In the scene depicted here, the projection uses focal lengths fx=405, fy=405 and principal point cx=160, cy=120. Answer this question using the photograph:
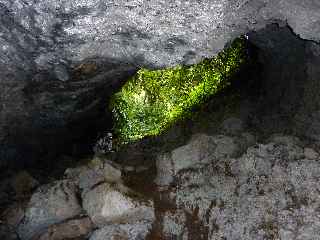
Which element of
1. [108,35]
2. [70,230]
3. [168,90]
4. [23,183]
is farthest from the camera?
[168,90]

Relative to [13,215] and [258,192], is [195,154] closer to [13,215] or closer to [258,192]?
[258,192]

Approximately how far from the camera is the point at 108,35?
1.98 m

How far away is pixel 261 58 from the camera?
317 centimetres

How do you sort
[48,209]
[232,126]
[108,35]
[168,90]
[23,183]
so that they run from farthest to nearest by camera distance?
[168,90], [23,183], [232,126], [48,209], [108,35]

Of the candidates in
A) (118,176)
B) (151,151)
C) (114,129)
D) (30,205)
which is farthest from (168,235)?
(114,129)

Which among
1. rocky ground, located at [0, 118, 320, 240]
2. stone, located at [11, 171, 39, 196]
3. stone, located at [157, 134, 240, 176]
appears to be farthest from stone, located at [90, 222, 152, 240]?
stone, located at [11, 171, 39, 196]

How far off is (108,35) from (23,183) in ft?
5.02

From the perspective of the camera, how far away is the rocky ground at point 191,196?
232cm

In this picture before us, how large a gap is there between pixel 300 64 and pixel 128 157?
1338mm

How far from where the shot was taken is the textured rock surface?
2.27 metres

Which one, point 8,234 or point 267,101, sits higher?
point 267,101

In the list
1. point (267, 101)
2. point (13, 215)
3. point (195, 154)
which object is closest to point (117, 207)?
point (195, 154)

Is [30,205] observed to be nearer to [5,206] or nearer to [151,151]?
[5,206]

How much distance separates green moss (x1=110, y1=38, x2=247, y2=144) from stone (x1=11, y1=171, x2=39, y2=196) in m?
0.83
